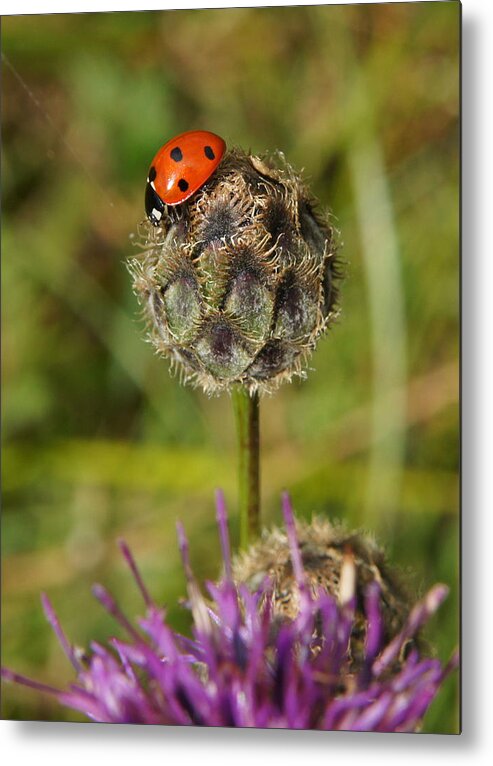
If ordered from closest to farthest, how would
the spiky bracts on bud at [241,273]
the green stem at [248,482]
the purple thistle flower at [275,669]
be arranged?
the spiky bracts on bud at [241,273] → the purple thistle flower at [275,669] → the green stem at [248,482]

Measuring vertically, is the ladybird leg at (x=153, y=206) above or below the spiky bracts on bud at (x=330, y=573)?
above

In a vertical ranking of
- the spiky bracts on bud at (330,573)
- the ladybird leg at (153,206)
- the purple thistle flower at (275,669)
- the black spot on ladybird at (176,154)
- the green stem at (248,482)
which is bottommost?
the purple thistle flower at (275,669)

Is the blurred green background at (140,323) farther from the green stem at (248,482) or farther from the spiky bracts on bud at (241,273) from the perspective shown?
the spiky bracts on bud at (241,273)

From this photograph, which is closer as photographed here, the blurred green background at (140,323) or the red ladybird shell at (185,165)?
the red ladybird shell at (185,165)

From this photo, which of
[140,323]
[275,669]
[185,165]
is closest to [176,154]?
[185,165]

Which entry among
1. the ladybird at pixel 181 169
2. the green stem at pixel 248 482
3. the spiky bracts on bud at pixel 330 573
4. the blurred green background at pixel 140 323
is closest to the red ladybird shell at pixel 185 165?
the ladybird at pixel 181 169

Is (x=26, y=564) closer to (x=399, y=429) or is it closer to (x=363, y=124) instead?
(x=399, y=429)

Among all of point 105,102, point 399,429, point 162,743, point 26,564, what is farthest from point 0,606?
point 105,102

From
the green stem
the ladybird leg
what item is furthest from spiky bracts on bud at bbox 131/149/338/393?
the green stem
